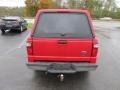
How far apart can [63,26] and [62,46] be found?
588 mm

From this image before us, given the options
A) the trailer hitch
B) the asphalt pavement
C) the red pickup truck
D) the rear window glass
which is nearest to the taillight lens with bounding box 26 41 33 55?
the red pickup truck

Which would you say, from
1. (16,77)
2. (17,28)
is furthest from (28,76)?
(17,28)

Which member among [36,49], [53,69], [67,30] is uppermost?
[67,30]

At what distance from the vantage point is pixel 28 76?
7.97 meters

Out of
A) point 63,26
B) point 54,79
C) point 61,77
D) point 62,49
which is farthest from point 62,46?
point 54,79

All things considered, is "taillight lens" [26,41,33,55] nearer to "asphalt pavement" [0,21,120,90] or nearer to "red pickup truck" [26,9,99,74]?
"red pickup truck" [26,9,99,74]

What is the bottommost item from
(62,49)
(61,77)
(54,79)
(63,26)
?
(54,79)

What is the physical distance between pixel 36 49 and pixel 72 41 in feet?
3.16

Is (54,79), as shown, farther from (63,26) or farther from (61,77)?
(63,26)

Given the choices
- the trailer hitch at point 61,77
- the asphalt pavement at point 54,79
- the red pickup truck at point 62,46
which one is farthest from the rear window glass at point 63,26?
the asphalt pavement at point 54,79

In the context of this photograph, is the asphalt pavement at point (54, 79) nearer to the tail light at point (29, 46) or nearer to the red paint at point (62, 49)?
the red paint at point (62, 49)

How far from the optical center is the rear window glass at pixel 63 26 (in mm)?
7100

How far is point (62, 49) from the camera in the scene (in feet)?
23.1

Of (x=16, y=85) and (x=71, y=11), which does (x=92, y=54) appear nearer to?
(x=71, y=11)
